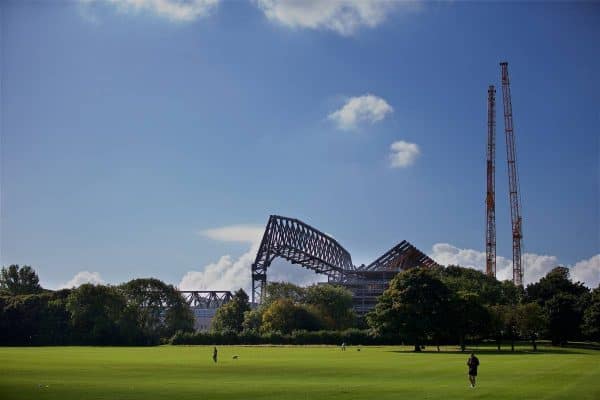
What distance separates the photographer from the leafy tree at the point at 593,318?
3804 inches

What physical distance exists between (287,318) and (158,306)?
27.0m

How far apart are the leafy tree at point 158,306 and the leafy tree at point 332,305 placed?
79.5 feet

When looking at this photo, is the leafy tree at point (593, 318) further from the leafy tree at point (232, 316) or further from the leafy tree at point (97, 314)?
the leafy tree at point (97, 314)

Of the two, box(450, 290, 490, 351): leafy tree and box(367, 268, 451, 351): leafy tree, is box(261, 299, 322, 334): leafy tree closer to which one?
box(367, 268, 451, 351): leafy tree

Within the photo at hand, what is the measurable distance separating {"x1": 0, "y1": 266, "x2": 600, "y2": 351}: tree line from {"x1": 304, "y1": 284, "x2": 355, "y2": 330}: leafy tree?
195mm

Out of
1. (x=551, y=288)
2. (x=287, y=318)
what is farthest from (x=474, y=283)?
(x=287, y=318)

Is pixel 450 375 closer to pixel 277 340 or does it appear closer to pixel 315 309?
pixel 277 340

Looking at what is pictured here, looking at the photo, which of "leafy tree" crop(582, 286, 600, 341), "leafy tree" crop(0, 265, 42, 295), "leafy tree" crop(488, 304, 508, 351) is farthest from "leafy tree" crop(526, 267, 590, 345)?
"leafy tree" crop(0, 265, 42, 295)

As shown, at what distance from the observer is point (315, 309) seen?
13488cm

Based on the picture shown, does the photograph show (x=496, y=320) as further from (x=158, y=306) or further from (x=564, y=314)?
(x=158, y=306)

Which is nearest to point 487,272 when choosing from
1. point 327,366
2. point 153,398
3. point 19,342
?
point 19,342

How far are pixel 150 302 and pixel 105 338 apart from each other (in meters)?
14.7

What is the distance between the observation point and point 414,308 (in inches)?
3607

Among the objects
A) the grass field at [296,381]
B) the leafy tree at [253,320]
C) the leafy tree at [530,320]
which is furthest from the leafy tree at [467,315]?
the leafy tree at [253,320]
